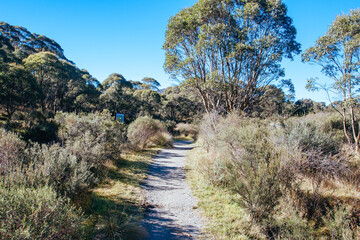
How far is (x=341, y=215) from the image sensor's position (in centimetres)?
337

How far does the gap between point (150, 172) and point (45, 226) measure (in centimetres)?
565

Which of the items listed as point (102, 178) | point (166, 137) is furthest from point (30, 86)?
point (102, 178)

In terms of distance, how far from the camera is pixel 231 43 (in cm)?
1020

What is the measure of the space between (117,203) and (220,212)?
2649mm

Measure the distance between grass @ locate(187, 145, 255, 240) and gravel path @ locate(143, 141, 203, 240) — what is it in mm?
252

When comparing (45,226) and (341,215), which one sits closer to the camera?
(45,226)

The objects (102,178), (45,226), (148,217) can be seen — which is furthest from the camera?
(102,178)

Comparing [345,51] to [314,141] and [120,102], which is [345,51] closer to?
[314,141]

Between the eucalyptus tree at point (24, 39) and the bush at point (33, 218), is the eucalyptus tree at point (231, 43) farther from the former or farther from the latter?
the eucalyptus tree at point (24, 39)

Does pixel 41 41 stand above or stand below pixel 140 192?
above

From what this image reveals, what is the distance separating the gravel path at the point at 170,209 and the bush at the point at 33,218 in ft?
5.30

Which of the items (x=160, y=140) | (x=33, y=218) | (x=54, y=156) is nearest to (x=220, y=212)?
(x=33, y=218)

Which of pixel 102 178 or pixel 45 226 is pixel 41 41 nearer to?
pixel 102 178

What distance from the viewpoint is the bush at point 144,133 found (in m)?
11.8
